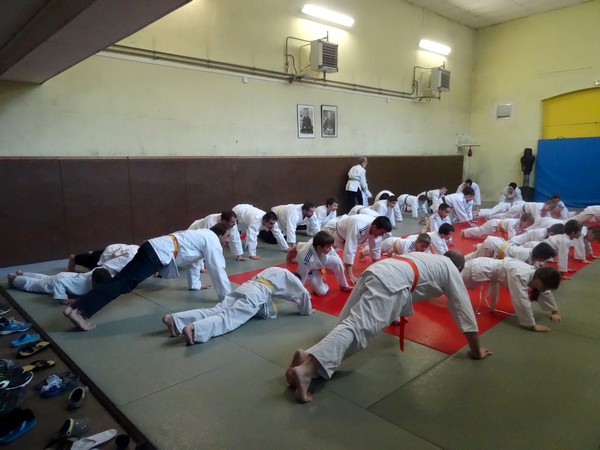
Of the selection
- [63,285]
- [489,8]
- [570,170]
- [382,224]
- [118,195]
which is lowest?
[63,285]

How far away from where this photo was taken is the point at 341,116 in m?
10.6

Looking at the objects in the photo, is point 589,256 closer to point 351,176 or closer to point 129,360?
point 351,176

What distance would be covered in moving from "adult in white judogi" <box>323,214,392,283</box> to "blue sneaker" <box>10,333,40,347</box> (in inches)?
130

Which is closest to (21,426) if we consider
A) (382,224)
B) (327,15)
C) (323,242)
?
(323,242)

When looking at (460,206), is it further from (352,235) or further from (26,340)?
(26,340)

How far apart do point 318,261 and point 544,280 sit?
2.13m

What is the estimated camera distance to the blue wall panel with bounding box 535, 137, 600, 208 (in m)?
12.3

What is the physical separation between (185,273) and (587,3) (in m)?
14.0

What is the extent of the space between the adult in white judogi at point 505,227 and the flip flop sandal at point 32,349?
7.00 m

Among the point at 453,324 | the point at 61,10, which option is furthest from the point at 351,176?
the point at 61,10

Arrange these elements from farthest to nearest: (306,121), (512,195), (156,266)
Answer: (512,195) → (306,121) → (156,266)

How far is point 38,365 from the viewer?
3.09 meters

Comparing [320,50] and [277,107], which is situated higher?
[320,50]

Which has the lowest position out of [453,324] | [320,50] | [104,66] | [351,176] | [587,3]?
[453,324]
